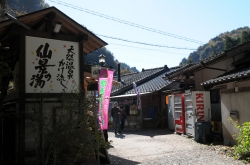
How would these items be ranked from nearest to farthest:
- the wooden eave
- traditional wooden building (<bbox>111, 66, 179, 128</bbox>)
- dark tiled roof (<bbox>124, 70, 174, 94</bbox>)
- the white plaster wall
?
1. the wooden eave
2. the white plaster wall
3. traditional wooden building (<bbox>111, 66, 179, 128</bbox>)
4. dark tiled roof (<bbox>124, 70, 174, 94</bbox>)

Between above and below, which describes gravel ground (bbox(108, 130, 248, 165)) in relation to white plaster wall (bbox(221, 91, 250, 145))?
below

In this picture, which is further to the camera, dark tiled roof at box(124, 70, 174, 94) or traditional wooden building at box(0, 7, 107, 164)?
dark tiled roof at box(124, 70, 174, 94)

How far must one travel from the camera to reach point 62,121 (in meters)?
5.74

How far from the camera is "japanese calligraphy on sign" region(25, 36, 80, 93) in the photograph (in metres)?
6.88

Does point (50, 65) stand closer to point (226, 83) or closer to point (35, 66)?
point (35, 66)

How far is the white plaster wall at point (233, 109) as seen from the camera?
9297 mm

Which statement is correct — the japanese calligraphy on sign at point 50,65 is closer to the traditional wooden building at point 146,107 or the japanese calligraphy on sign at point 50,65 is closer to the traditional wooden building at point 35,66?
the traditional wooden building at point 35,66

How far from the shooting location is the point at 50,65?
7.25m

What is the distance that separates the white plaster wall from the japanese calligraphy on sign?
252 inches

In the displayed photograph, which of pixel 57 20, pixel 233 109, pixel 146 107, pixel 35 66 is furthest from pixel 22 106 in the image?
pixel 146 107

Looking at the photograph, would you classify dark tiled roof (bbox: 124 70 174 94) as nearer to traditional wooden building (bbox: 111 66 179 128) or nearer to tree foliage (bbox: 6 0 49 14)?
traditional wooden building (bbox: 111 66 179 128)

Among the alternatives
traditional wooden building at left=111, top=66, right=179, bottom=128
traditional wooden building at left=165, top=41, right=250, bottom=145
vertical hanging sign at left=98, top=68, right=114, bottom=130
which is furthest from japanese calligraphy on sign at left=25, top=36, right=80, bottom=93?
traditional wooden building at left=111, top=66, right=179, bottom=128

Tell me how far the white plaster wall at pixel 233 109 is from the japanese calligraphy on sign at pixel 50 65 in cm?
641

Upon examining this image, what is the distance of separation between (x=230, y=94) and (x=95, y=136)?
22.1ft
